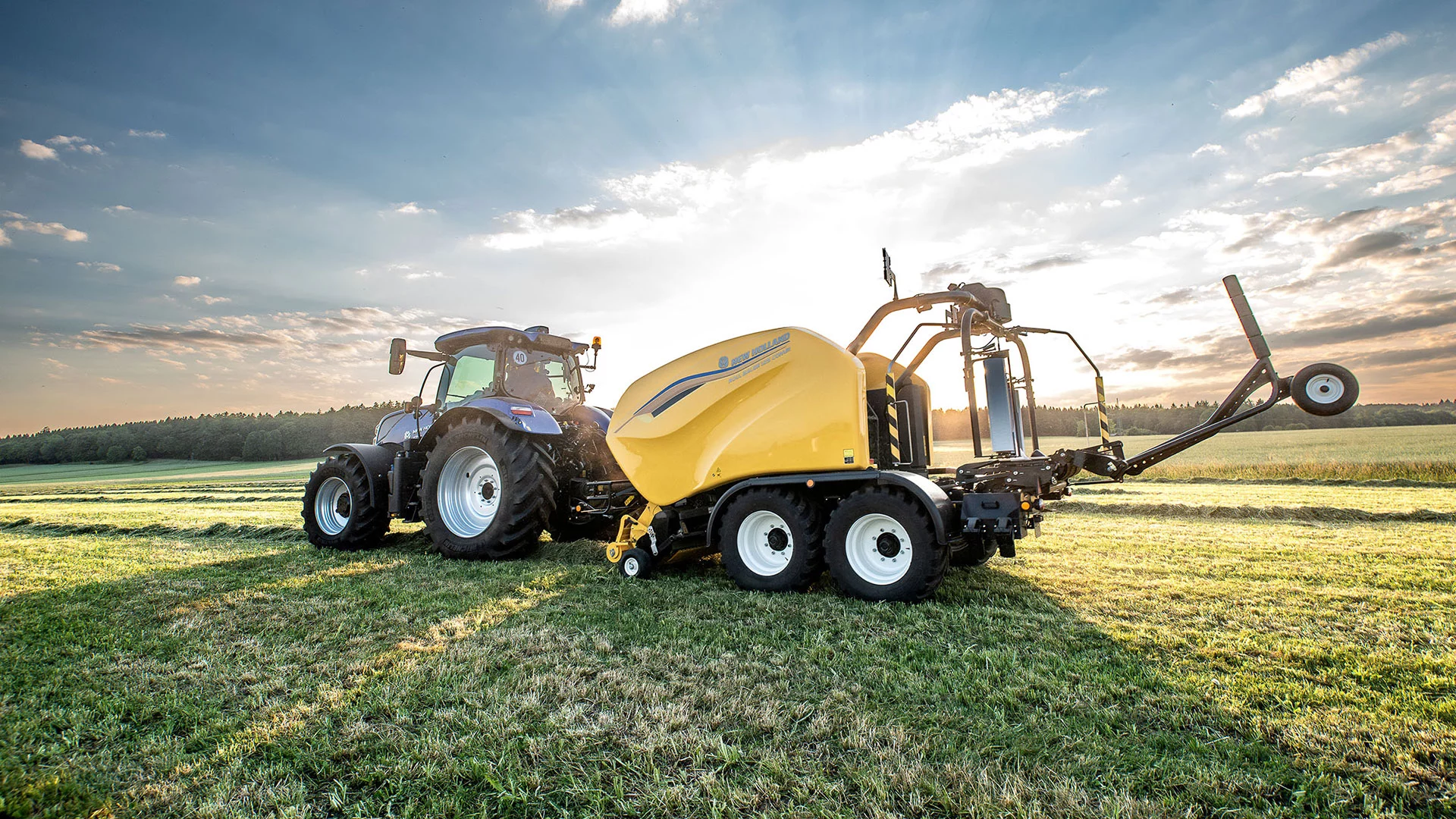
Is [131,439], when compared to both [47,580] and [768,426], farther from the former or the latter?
[768,426]

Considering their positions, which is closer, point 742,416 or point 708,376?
point 742,416

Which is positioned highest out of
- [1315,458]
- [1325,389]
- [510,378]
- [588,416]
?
[510,378]

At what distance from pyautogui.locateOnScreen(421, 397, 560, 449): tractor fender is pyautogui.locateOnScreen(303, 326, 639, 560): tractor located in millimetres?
17

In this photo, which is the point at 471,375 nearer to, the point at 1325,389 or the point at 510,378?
the point at 510,378

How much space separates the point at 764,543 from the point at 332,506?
629 centimetres

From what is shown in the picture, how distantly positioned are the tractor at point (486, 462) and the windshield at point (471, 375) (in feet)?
0.04

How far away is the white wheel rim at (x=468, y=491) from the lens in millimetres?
7324

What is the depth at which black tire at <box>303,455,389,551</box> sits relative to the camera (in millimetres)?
8055

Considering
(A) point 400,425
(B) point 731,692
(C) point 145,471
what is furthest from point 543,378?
(C) point 145,471

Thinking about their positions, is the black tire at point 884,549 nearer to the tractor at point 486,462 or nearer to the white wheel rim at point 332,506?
the tractor at point 486,462

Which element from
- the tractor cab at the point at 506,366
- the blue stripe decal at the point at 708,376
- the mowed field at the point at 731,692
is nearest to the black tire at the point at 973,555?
the mowed field at the point at 731,692

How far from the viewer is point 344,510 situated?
8539 millimetres

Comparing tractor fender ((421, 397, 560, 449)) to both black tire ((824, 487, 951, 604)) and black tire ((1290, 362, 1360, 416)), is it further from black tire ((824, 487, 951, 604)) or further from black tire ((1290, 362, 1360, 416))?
black tire ((1290, 362, 1360, 416))

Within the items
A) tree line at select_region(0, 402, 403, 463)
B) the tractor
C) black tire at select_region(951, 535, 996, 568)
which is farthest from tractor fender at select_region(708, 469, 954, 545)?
tree line at select_region(0, 402, 403, 463)
